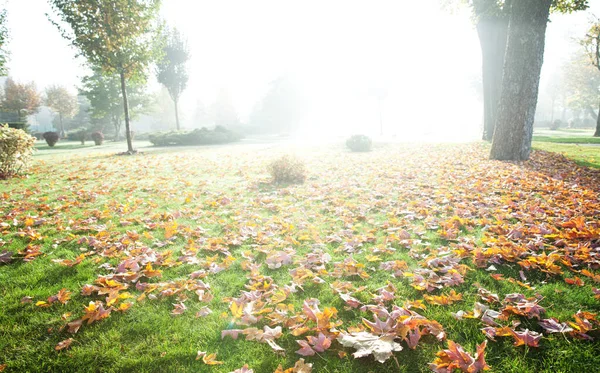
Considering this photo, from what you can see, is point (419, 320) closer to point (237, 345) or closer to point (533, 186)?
point (237, 345)

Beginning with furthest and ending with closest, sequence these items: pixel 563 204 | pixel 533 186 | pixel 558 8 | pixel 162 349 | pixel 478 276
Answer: pixel 558 8 < pixel 533 186 < pixel 563 204 < pixel 478 276 < pixel 162 349

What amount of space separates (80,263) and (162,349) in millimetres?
2112

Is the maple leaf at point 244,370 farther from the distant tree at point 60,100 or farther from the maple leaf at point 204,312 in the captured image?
the distant tree at point 60,100

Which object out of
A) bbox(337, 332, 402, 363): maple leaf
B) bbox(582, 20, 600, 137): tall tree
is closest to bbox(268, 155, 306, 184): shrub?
bbox(337, 332, 402, 363): maple leaf

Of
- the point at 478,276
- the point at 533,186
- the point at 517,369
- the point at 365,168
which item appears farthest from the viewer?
the point at 365,168

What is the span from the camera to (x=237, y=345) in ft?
7.41

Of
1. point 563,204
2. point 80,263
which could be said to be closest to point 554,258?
point 563,204

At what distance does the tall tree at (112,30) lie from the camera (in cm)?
1531

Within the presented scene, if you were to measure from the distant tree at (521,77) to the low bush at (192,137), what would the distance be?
858 inches

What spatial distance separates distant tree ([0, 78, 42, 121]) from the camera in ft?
150

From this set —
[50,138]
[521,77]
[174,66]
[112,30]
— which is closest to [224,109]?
[174,66]

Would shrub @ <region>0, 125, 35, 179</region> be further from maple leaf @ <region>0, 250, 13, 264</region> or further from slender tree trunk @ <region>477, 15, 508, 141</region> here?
slender tree trunk @ <region>477, 15, 508, 141</region>

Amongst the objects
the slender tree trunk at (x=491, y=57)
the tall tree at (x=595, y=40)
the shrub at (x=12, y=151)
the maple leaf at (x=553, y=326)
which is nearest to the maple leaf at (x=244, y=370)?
the maple leaf at (x=553, y=326)

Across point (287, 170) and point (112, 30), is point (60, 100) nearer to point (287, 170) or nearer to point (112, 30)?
point (112, 30)
